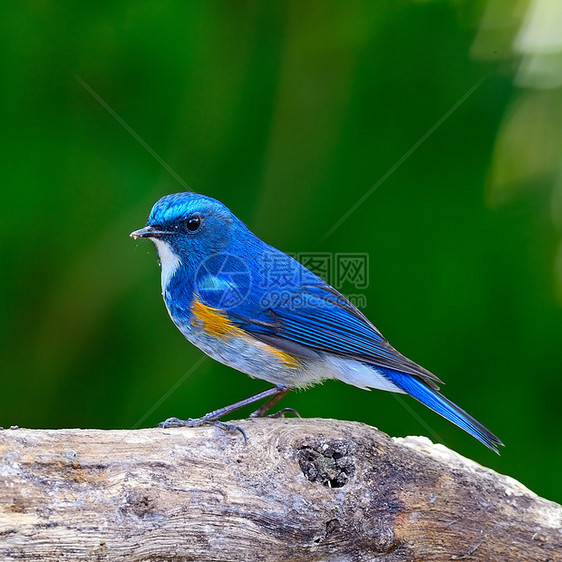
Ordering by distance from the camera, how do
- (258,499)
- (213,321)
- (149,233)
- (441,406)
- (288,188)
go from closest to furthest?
(258,499) → (441,406) → (213,321) → (149,233) → (288,188)

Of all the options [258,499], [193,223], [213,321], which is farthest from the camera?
→ [193,223]

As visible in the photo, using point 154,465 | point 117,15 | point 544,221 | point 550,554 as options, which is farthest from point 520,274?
point 117,15

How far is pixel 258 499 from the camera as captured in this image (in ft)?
9.64

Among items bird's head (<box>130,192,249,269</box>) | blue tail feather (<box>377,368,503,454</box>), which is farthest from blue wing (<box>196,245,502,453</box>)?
bird's head (<box>130,192,249,269</box>)

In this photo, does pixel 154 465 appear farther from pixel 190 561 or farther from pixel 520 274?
pixel 520 274

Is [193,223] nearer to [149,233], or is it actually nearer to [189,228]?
[189,228]

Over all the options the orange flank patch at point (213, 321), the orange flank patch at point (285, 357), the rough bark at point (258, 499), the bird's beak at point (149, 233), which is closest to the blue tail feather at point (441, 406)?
the rough bark at point (258, 499)

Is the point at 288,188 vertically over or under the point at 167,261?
over

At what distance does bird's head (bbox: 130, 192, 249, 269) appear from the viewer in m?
3.87

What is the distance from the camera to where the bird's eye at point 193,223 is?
393 cm

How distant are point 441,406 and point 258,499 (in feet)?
3.51

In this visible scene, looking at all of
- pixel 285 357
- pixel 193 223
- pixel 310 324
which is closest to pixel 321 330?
pixel 310 324

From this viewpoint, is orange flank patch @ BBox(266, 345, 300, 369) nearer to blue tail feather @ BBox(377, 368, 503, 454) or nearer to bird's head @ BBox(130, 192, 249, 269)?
blue tail feather @ BBox(377, 368, 503, 454)

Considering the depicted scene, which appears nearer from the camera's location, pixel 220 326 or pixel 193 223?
pixel 220 326
